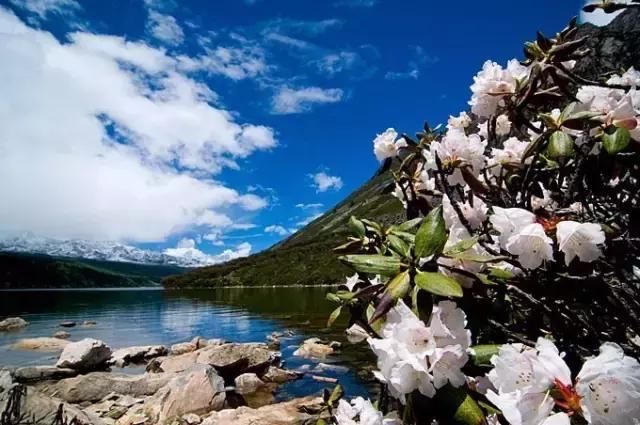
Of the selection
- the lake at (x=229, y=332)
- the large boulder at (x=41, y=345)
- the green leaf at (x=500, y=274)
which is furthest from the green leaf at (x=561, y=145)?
the large boulder at (x=41, y=345)

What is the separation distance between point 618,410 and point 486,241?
4.64 feet

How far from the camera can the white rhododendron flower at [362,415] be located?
174cm

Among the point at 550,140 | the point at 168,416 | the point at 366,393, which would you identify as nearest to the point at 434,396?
the point at 550,140

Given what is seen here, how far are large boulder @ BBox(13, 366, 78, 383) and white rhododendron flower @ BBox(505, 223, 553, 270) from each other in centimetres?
2371

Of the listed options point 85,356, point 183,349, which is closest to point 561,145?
point 85,356

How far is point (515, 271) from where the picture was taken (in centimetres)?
211

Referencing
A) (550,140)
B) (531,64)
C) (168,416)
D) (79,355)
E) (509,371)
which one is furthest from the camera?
(79,355)

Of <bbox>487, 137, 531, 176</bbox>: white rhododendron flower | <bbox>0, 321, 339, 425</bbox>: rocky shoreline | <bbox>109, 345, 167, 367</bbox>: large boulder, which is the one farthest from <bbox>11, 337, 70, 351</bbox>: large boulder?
<bbox>487, 137, 531, 176</bbox>: white rhododendron flower

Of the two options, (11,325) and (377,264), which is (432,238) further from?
(11,325)

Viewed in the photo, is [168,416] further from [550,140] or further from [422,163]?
[550,140]

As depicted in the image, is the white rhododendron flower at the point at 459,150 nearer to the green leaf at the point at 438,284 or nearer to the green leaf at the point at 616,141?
the green leaf at the point at 616,141

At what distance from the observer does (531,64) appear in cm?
250

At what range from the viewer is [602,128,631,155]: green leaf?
6.00ft

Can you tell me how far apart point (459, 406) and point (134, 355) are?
92.2ft
